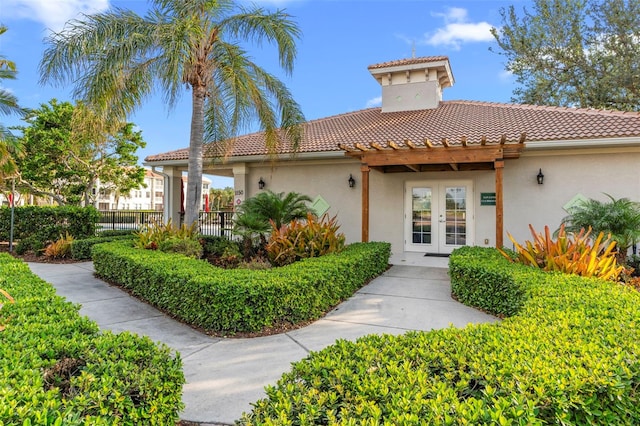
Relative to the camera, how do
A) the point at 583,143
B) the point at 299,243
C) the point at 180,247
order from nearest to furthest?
the point at 299,243
the point at 180,247
the point at 583,143

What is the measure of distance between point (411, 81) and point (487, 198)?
6084mm

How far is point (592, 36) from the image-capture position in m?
17.2

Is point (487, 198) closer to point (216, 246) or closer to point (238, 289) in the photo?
point (216, 246)

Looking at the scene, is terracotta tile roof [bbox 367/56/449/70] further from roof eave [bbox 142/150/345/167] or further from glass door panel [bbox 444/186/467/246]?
glass door panel [bbox 444/186/467/246]

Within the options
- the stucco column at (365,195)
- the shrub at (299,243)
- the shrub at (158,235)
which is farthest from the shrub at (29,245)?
the stucco column at (365,195)

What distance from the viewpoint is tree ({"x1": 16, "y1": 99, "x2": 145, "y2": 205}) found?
20.9 meters

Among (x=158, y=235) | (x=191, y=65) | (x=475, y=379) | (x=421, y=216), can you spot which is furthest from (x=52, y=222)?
(x=475, y=379)

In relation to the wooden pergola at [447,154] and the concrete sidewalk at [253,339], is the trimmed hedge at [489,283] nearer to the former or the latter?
the concrete sidewalk at [253,339]

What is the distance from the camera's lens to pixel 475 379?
88.3 inches

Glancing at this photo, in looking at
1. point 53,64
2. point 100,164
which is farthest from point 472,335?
point 100,164

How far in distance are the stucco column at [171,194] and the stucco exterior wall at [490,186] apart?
10.00 ft

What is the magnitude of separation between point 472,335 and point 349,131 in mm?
10549

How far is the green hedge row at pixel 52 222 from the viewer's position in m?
12.5

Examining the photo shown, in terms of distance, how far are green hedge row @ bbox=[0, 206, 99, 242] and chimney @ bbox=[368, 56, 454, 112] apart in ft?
37.9
